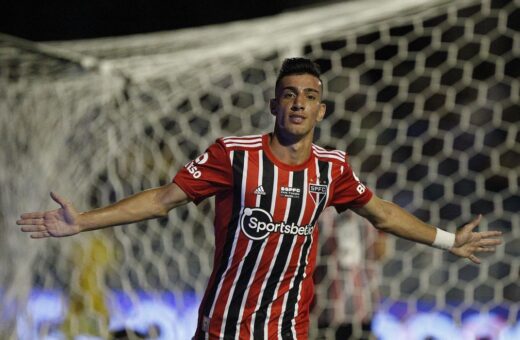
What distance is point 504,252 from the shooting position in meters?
5.91

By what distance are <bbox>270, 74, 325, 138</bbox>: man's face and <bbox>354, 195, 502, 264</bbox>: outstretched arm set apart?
444 millimetres

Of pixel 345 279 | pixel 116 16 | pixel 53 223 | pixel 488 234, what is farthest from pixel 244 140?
pixel 116 16

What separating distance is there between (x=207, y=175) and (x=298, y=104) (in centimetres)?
38

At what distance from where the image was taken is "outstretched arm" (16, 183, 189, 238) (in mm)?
2781

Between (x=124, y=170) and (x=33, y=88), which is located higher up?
(x=33, y=88)

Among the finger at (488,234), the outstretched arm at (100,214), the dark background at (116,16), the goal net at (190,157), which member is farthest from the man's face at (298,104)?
the dark background at (116,16)

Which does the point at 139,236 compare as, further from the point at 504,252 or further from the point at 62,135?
the point at 504,252

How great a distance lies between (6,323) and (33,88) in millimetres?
1441

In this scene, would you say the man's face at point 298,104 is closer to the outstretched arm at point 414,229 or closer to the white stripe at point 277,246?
the white stripe at point 277,246

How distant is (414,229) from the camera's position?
3.24m

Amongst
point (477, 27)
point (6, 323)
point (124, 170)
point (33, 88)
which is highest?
point (477, 27)

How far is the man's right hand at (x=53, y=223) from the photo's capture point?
2.78 metres

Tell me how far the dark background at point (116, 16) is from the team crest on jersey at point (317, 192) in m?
8.06

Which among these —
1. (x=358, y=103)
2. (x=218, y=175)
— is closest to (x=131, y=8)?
(x=358, y=103)
